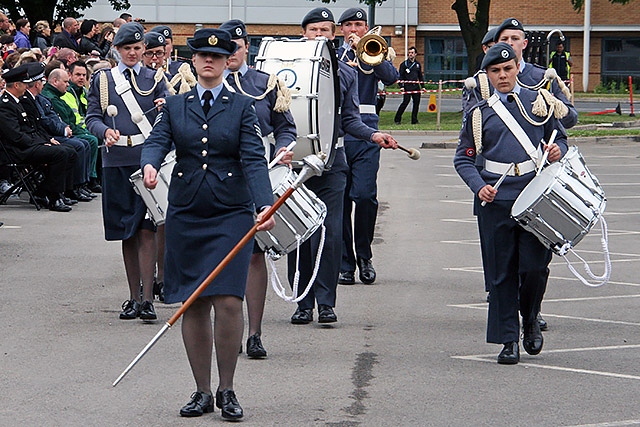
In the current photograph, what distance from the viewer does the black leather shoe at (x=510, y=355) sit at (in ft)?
25.4

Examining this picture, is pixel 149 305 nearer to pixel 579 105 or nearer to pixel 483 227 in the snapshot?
pixel 483 227

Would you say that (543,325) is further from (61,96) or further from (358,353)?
(61,96)

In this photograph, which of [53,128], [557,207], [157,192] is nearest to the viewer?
[557,207]

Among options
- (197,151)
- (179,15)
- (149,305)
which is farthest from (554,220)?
(179,15)

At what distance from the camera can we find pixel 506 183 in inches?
306

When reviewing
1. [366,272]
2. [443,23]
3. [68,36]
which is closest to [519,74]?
[366,272]

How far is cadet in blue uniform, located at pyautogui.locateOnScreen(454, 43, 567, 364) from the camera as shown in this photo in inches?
305

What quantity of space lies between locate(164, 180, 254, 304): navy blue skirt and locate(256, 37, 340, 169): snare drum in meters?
2.17

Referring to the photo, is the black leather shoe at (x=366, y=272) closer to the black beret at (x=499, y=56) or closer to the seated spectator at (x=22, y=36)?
the black beret at (x=499, y=56)

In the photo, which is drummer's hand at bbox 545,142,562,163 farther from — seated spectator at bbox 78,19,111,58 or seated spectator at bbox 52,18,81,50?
seated spectator at bbox 52,18,81,50

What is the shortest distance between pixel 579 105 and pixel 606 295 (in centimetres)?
3515

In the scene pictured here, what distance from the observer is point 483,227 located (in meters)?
7.93

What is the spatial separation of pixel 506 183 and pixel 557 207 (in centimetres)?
44

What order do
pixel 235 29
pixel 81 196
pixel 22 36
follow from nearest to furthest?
pixel 235 29 < pixel 81 196 < pixel 22 36
